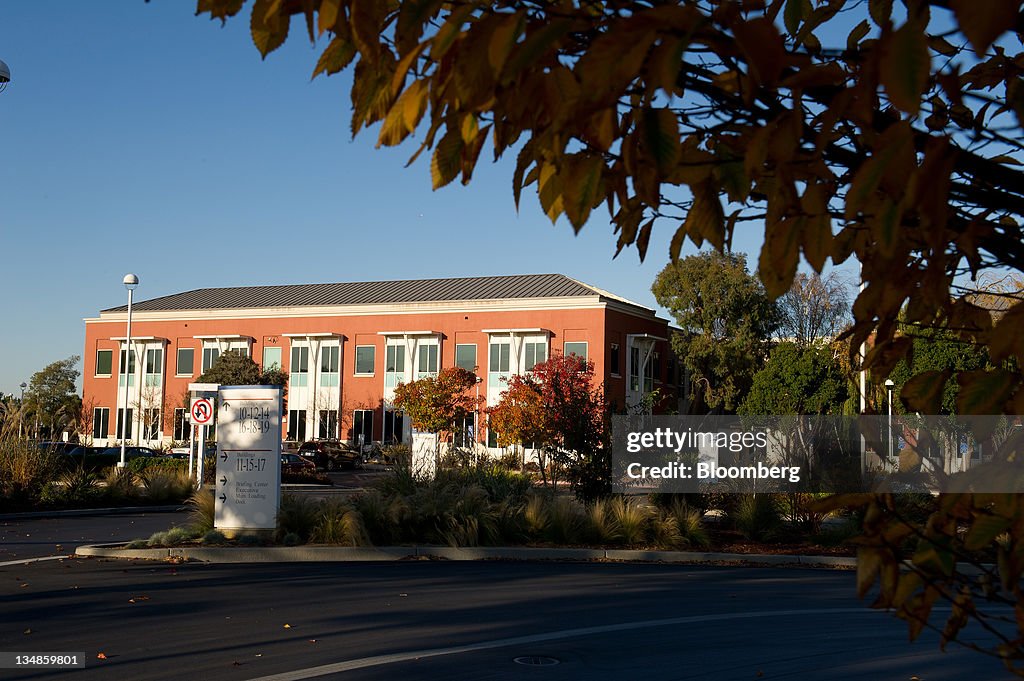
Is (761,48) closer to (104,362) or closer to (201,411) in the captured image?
(201,411)

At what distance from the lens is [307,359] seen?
65.2 m

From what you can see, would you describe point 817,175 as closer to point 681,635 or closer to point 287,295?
→ point 681,635

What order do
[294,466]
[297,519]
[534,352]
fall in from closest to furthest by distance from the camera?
[297,519]
[294,466]
[534,352]

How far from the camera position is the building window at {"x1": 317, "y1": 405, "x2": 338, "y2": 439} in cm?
6388

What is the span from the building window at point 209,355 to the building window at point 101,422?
8.18 metres

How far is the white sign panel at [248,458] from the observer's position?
58.0ft

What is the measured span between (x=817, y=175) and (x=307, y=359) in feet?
212

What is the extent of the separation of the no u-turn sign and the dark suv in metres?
24.9

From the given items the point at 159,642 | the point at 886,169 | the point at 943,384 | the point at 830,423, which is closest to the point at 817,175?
the point at 886,169

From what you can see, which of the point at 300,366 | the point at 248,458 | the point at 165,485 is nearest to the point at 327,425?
the point at 300,366

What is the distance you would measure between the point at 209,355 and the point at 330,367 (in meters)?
9.27

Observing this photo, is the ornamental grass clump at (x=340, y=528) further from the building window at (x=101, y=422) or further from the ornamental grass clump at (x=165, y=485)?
the building window at (x=101, y=422)

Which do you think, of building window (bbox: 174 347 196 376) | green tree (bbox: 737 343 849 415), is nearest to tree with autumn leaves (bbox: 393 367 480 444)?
green tree (bbox: 737 343 849 415)

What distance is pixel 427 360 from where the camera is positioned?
2437 inches
